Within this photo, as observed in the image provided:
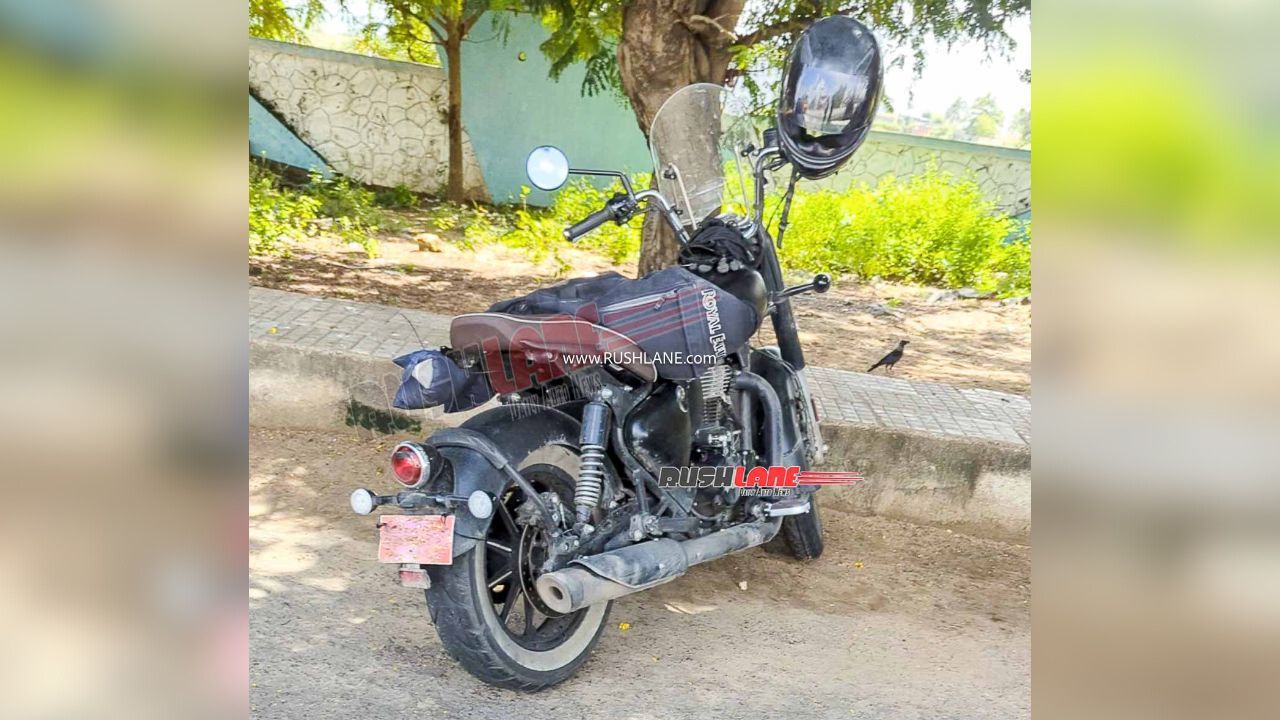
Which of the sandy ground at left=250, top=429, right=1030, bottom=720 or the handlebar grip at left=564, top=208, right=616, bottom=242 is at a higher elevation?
the handlebar grip at left=564, top=208, right=616, bottom=242

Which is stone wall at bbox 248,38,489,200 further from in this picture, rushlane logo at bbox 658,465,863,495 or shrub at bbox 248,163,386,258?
rushlane logo at bbox 658,465,863,495

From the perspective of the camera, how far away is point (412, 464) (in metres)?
2.77

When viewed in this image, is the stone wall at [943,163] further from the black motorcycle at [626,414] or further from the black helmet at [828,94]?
the black helmet at [828,94]

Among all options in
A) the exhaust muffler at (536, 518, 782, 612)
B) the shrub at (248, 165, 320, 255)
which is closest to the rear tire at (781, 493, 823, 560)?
the exhaust muffler at (536, 518, 782, 612)

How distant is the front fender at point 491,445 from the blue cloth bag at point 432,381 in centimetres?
10

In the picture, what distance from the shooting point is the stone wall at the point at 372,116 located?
1236 centimetres

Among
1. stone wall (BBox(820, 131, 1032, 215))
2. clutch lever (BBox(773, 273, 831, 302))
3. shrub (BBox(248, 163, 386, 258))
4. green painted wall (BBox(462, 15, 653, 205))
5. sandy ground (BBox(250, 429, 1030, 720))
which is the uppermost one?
green painted wall (BBox(462, 15, 653, 205))

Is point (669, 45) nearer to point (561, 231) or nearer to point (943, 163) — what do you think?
point (561, 231)

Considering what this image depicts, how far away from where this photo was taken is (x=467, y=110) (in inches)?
493

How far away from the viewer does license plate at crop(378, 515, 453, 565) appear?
2760mm
